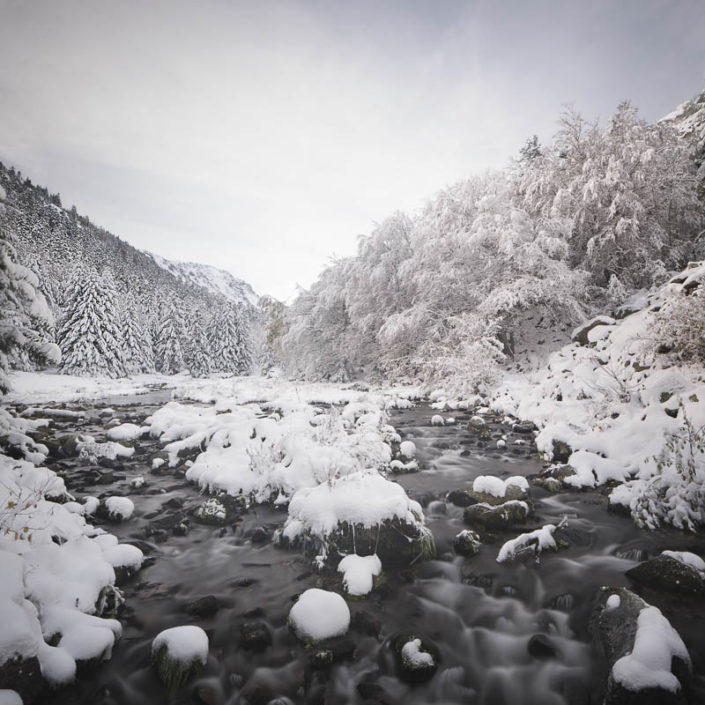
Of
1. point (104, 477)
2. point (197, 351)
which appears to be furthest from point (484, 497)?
point (197, 351)

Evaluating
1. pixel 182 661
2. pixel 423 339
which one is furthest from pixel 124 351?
pixel 182 661

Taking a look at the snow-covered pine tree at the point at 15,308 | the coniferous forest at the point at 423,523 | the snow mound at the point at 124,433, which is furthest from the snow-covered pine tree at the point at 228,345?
the snow-covered pine tree at the point at 15,308

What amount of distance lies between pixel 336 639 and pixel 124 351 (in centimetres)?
4512

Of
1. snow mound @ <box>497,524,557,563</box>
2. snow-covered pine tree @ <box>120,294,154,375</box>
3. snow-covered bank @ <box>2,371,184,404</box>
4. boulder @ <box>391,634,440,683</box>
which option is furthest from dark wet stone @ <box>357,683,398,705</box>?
snow-covered pine tree @ <box>120,294,154,375</box>

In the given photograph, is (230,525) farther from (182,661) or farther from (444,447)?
(444,447)

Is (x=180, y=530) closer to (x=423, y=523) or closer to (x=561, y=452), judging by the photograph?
(x=423, y=523)

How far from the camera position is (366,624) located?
337 cm

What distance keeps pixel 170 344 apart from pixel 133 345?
263 inches

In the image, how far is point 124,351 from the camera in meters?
39.9

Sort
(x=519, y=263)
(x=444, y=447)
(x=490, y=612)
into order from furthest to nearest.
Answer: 1. (x=519, y=263)
2. (x=444, y=447)
3. (x=490, y=612)

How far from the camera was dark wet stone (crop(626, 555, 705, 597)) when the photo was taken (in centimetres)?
337

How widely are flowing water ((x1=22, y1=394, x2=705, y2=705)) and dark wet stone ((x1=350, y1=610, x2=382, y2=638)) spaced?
1 cm

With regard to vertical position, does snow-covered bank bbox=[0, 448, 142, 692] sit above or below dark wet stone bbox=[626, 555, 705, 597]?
below

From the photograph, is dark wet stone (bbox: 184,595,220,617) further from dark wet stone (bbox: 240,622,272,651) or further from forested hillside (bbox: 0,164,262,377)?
forested hillside (bbox: 0,164,262,377)
